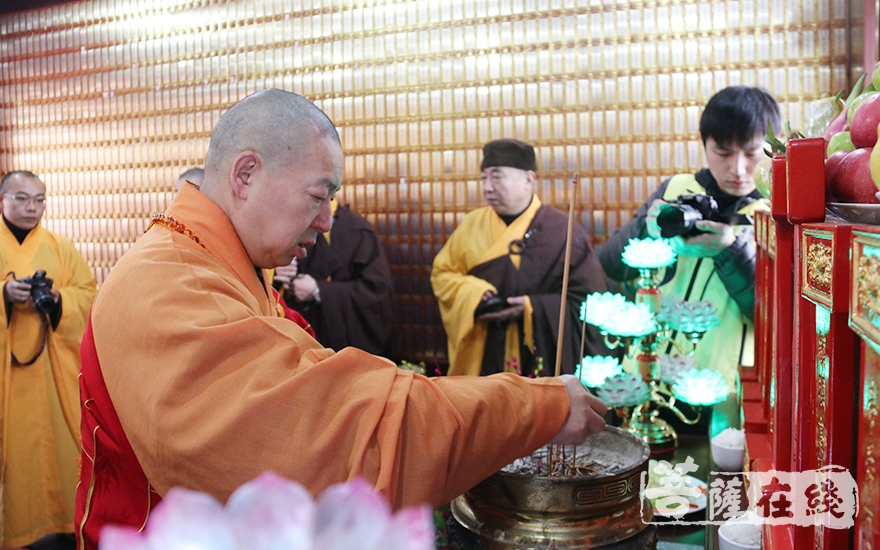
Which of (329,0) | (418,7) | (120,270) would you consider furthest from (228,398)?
(329,0)

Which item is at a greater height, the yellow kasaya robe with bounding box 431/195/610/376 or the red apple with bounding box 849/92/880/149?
the red apple with bounding box 849/92/880/149

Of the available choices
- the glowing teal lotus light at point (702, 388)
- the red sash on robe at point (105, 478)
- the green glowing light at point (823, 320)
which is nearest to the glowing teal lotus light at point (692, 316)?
the glowing teal lotus light at point (702, 388)

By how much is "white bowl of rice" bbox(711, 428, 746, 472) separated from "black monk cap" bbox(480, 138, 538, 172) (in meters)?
2.44

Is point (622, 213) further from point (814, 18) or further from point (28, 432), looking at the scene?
point (28, 432)

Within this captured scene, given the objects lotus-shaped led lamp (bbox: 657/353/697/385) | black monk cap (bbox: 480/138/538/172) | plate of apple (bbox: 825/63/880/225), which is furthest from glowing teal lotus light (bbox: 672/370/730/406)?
black monk cap (bbox: 480/138/538/172)

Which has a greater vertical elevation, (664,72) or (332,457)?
(664,72)

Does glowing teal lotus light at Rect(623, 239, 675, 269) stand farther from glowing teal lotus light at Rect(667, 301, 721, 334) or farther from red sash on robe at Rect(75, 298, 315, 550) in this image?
red sash on robe at Rect(75, 298, 315, 550)

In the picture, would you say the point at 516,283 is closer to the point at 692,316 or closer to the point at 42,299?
the point at 692,316

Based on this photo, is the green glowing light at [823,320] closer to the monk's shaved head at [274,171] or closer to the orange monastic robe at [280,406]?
the orange monastic robe at [280,406]

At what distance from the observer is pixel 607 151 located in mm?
4656

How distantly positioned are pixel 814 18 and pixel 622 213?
144cm

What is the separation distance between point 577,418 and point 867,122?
59 cm

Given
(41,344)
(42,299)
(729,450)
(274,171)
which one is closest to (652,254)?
(729,450)

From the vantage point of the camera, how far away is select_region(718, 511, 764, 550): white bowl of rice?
1274 mm
